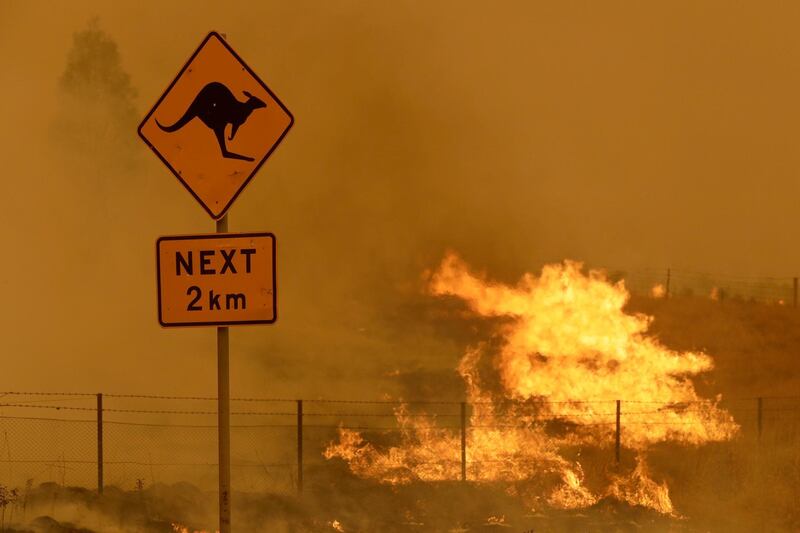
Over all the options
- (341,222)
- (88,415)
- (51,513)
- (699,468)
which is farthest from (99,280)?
(699,468)

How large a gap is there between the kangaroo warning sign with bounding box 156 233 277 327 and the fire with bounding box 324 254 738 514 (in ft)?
26.9

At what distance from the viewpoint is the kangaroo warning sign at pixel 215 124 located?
6367 millimetres

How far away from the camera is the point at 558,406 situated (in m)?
16.3

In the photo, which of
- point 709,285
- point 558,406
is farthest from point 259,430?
point 709,285

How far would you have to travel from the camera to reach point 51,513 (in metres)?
11.4

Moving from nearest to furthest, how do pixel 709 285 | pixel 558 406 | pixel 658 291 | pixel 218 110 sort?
pixel 218 110 < pixel 558 406 < pixel 658 291 < pixel 709 285

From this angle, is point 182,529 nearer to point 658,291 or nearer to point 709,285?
point 658,291

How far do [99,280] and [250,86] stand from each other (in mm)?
20096

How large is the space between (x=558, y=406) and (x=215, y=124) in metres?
11.1

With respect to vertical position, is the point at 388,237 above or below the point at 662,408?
above

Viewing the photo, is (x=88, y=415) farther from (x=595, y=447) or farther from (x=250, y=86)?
(x=250, y=86)

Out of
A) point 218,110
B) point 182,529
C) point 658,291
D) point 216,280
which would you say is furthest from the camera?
point 658,291

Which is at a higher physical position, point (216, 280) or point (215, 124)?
point (215, 124)

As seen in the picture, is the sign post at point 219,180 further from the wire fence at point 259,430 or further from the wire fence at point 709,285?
the wire fence at point 709,285
